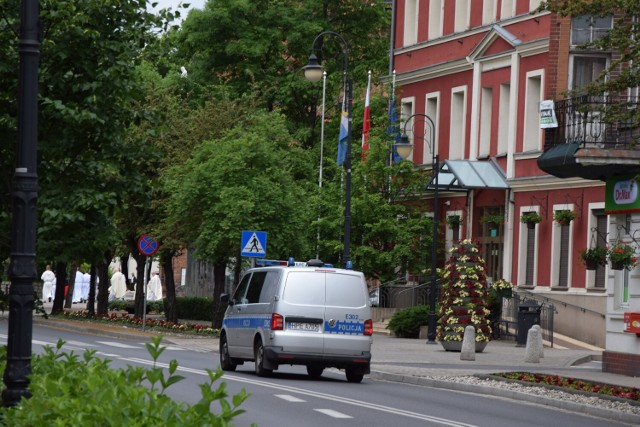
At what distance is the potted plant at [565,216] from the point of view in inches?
1751

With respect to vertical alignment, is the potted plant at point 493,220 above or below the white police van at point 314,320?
above

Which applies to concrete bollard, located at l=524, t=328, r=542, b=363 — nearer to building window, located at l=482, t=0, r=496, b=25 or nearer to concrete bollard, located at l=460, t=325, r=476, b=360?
concrete bollard, located at l=460, t=325, r=476, b=360

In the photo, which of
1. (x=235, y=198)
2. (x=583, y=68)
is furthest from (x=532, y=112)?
(x=235, y=198)

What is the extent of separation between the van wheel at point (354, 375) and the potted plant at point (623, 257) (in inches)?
235

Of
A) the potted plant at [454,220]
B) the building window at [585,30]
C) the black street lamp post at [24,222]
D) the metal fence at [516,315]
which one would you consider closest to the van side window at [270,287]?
the black street lamp post at [24,222]

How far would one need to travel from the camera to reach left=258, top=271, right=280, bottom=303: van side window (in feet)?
84.2

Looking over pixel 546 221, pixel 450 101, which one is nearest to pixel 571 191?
pixel 546 221

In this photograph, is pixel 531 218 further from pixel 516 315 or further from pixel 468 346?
pixel 468 346

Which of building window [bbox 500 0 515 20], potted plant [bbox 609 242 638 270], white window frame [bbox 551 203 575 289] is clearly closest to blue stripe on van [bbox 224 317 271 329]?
potted plant [bbox 609 242 638 270]

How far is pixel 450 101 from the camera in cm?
5366

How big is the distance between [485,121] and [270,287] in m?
26.1

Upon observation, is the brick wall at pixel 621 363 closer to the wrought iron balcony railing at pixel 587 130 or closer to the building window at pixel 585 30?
the wrought iron balcony railing at pixel 587 130

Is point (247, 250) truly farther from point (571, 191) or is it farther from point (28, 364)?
point (28, 364)

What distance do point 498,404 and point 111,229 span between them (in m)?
8.02
